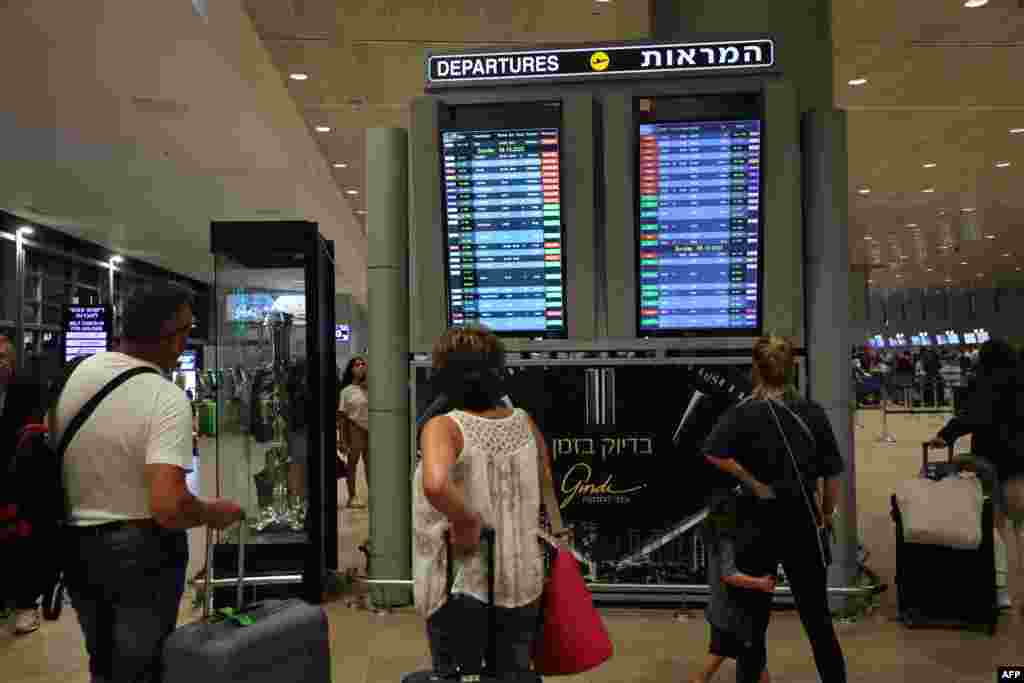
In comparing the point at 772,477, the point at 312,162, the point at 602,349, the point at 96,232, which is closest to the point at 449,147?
the point at 602,349

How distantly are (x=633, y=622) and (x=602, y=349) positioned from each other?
1.55 meters

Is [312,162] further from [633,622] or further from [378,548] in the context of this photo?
[633,622]

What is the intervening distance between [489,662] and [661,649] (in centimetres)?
248

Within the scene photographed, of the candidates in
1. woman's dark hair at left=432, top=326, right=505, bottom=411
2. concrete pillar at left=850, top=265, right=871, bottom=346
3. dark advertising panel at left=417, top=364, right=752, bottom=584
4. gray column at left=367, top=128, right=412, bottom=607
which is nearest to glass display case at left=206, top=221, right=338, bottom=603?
gray column at left=367, top=128, right=412, bottom=607

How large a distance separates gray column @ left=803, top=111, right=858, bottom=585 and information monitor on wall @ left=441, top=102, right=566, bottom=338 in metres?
1.48

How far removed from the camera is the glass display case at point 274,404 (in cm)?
588

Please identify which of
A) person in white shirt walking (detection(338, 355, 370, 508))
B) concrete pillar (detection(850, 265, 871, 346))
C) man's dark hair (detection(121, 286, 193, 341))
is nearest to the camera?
man's dark hair (detection(121, 286, 193, 341))

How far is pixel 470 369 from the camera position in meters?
2.69

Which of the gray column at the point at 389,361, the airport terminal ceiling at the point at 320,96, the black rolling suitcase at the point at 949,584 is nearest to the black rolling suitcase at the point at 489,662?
the gray column at the point at 389,361

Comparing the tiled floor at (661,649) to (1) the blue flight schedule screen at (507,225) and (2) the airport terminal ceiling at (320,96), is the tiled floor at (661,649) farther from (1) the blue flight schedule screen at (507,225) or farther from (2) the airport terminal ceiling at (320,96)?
(2) the airport terminal ceiling at (320,96)

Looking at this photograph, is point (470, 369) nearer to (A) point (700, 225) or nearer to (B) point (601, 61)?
(A) point (700, 225)

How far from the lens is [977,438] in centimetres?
584

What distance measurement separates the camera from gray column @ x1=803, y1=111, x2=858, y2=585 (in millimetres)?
5426

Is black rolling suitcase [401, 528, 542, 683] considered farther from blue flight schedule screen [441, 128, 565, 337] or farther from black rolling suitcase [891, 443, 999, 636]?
black rolling suitcase [891, 443, 999, 636]
